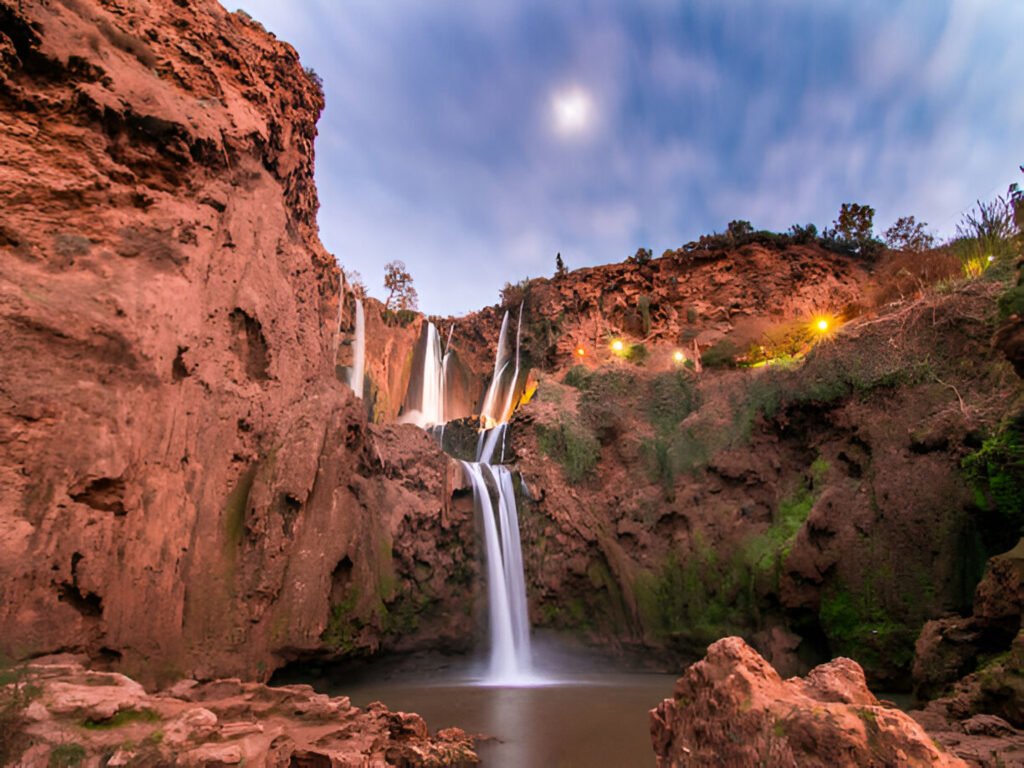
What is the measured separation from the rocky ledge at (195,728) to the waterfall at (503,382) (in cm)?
2052

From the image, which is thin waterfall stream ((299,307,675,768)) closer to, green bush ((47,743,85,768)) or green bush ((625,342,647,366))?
green bush ((47,743,85,768))

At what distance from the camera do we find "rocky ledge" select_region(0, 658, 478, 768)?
14.0 ft

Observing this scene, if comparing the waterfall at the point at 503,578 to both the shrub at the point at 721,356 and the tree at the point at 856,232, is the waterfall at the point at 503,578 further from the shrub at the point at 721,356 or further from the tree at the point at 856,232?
the tree at the point at 856,232

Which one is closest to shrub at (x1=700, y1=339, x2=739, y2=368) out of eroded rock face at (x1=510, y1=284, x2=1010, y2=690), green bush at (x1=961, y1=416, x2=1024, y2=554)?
eroded rock face at (x1=510, y1=284, x2=1010, y2=690)

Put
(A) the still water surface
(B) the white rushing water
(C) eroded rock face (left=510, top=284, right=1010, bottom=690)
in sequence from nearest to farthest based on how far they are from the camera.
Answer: (A) the still water surface → (C) eroded rock face (left=510, top=284, right=1010, bottom=690) → (B) the white rushing water

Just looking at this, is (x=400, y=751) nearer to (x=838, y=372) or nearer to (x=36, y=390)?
(x=36, y=390)

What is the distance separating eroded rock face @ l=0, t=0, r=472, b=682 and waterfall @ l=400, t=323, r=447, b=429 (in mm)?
14005

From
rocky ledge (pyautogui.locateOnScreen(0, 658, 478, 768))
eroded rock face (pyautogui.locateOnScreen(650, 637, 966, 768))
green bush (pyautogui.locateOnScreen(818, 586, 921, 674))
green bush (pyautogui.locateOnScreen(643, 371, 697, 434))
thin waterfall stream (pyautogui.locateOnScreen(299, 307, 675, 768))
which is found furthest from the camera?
green bush (pyautogui.locateOnScreen(643, 371, 697, 434))

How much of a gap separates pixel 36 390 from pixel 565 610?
45.3 ft

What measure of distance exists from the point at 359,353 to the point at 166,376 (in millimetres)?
15868

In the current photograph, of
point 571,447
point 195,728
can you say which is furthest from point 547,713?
point 571,447

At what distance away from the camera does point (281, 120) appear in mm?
14750

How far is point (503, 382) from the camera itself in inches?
1189

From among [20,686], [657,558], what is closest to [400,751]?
[20,686]
